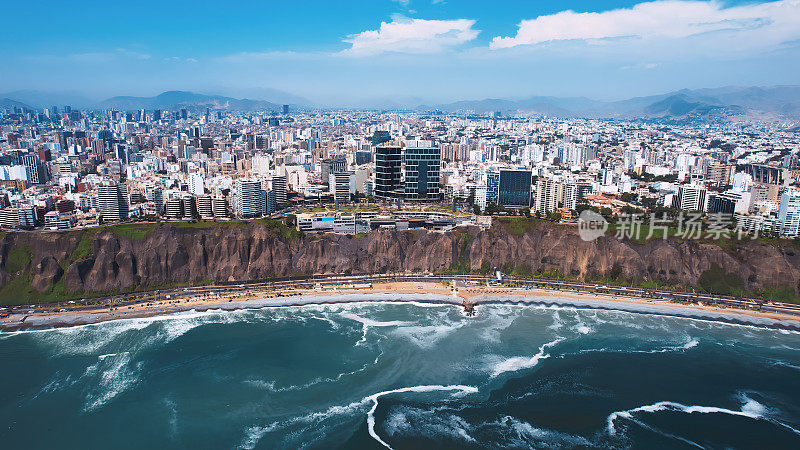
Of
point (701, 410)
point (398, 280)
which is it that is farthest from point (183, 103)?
point (701, 410)

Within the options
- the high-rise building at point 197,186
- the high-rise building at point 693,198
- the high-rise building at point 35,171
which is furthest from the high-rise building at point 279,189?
the high-rise building at point 693,198

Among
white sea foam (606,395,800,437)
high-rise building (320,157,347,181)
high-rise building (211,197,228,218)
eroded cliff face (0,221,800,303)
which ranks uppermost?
high-rise building (320,157,347,181)

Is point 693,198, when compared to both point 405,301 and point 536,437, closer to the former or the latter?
point 405,301

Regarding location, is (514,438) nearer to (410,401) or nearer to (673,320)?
(410,401)

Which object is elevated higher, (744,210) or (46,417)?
(744,210)

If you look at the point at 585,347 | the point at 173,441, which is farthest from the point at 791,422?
the point at 173,441

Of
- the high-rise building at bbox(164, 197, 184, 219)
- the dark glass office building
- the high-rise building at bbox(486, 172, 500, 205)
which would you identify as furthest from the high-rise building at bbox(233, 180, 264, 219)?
the dark glass office building

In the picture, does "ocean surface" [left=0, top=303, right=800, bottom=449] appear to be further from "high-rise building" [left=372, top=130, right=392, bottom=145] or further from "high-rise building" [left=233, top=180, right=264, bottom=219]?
"high-rise building" [left=372, top=130, right=392, bottom=145]
